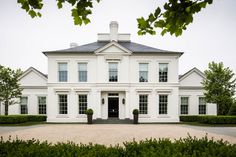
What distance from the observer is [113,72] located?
77.9 feet

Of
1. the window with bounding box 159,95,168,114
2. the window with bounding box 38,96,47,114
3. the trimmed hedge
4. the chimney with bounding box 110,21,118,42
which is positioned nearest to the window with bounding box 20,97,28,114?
the window with bounding box 38,96,47,114

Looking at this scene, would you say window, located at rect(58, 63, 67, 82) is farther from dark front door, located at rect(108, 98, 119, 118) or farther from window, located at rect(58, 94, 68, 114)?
dark front door, located at rect(108, 98, 119, 118)

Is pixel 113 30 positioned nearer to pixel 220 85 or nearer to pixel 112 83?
pixel 112 83

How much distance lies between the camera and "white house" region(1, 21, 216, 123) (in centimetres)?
2358

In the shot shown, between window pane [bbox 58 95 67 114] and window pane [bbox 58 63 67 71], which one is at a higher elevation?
window pane [bbox 58 63 67 71]

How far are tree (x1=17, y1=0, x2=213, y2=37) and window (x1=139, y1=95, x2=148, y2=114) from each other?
805 inches

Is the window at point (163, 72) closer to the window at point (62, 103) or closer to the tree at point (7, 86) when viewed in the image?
the window at point (62, 103)

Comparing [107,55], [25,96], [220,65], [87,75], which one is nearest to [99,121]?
[87,75]

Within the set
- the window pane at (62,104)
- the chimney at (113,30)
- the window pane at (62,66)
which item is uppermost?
the chimney at (113,30)

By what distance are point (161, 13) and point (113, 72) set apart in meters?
20.4

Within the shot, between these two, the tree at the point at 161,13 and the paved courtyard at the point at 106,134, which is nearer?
the tree at the point at 161,13

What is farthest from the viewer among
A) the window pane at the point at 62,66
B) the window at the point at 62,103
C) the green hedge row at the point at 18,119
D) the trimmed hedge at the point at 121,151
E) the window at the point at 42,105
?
the window at the point at 42,105

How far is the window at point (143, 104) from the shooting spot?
23.8 meters

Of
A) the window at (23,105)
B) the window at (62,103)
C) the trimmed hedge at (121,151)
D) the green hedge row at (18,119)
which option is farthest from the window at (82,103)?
the trimmed hedge at (121,151)
